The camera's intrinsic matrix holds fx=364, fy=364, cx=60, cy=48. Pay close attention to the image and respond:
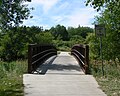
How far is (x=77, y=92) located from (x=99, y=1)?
9.96ft

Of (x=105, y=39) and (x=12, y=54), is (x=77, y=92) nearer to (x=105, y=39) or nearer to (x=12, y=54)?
(x=105, y=39)

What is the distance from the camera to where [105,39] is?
91.4 feet

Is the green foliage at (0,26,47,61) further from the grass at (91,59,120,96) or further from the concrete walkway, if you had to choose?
the concrete walkway

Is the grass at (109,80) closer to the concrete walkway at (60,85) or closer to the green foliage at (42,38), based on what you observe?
the concrete walkway at (60,85)

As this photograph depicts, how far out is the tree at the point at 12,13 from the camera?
3300 cm

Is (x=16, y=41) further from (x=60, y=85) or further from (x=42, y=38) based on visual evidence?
(x=60, y=85)

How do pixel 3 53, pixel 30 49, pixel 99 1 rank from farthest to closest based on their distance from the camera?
1. pixel 3 53
2. pixel 30 49
3. pixel 99 1

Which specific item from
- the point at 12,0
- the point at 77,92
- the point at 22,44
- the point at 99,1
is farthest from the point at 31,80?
the point at 22,44

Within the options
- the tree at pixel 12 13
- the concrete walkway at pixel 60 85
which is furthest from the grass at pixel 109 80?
the tree at pixel 12 13

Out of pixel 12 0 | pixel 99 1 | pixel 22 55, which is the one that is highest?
pixel 12 0

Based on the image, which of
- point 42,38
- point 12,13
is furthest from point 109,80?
point 42,38

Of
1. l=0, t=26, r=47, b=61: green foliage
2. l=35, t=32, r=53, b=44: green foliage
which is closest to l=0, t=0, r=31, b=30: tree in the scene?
l=0, t=26, r=47, b=61: green foliage

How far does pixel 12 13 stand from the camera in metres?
33.9

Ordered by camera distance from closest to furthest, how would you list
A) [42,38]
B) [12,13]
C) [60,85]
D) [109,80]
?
1. [60,85]
2. [109,80]
3. [12,13]
4. [42,38]
